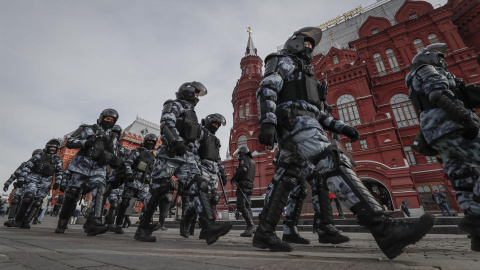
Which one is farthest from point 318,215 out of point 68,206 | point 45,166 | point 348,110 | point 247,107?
point 247,107

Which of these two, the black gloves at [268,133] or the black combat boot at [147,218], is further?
the black combat boot at [147,218]

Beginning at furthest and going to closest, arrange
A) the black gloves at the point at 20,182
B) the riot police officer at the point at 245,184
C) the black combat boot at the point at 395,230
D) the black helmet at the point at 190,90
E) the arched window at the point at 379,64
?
the arched window at the point at 379,64
the black gloves at the point at 20,182
the riot police officer at the point at 245,184
the black helmet at the point at 190,90
the black combat boot at the point at 395,230

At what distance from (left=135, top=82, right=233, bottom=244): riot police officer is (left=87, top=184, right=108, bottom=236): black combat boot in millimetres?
714

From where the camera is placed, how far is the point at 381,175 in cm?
1547

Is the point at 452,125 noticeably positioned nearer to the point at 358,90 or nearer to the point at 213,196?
the point at 213,196

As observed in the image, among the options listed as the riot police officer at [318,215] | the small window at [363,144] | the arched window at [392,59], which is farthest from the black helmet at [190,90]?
the arched window at [392,59]

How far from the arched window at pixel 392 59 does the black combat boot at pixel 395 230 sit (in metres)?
24.1

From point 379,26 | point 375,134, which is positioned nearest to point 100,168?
point 375,134

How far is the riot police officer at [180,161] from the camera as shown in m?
3.13

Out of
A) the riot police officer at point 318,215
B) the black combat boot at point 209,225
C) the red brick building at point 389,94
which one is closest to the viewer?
the black combat boot at point 209,225

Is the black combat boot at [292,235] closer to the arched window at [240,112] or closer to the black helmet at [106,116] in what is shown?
the black helmet at [106,116]

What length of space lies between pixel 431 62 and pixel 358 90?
17990 mm

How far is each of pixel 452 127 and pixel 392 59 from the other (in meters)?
23.2

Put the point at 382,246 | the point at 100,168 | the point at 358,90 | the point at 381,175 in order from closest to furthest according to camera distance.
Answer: the point at 382,246 < the point at 100,168 < the point at 381,175 < the point at 358,90
